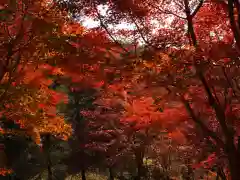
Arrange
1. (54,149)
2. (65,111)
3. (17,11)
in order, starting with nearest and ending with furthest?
(17,11) → (65,111) → (54,149)

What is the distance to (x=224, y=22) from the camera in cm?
870

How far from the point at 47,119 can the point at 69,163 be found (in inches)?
681

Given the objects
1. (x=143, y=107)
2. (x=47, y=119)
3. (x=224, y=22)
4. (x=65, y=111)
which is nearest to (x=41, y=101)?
Answer: (x=47, y=119)

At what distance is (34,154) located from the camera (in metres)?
29.9

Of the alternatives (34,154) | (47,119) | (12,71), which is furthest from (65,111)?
(12,71)

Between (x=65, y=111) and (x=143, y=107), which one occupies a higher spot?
(x=65, y=111)

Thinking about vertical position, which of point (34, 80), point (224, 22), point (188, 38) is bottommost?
point (34, 80)

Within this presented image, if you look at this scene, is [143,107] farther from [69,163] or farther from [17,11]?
[69,163]

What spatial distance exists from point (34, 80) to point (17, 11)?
1.79m

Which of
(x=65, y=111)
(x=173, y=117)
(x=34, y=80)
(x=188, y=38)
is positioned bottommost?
(x=173, y=117)

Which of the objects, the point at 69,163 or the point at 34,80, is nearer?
the point at 34,80

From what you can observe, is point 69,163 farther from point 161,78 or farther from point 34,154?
point 161,78

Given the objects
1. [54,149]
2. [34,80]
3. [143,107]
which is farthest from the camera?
[54,149]

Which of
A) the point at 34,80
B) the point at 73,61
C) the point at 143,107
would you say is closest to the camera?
the point at 73,61
